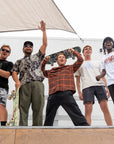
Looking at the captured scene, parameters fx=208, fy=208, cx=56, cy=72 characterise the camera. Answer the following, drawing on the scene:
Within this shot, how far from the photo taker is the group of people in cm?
284

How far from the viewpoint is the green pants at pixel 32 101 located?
2811 millimetres

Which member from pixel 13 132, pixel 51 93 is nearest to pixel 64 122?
pixel 51 93

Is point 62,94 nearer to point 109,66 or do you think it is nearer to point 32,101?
point 32,101

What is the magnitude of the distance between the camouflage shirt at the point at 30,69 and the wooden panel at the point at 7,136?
1.06 metres

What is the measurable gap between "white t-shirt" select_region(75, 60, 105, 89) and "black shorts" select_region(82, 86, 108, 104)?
0.07 meters

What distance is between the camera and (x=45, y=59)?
328 cm

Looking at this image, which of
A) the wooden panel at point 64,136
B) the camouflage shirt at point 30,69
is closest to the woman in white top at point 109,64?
the camouflage shirt at point 30,69

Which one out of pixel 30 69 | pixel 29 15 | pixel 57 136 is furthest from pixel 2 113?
pixel 29 15

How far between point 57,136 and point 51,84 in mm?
1198

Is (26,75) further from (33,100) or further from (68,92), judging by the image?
(68,92)

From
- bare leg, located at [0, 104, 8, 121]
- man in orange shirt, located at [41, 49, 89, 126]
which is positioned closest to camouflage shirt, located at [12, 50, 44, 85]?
man in orange shirt, located at [41, 49, 89, 126]

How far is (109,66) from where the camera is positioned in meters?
3.22

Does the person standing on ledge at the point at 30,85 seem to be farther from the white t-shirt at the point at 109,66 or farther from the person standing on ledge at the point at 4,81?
the white t-shirt at the point at 109,66

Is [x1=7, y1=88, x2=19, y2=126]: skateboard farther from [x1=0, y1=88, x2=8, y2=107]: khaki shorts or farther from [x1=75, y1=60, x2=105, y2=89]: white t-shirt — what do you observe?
[x1=75, y1=60, x2=105, y2=89]: white t-shirt
